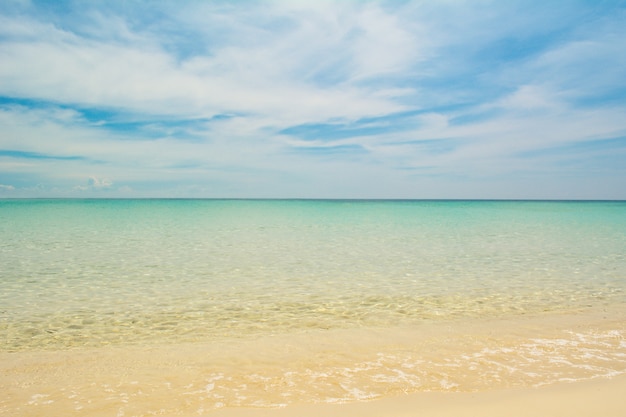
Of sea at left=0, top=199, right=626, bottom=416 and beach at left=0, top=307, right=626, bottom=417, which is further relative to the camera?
sea at left=0, top=199, right=626, bottom=416

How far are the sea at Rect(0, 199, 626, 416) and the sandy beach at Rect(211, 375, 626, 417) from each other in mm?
197

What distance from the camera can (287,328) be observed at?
7555 mm

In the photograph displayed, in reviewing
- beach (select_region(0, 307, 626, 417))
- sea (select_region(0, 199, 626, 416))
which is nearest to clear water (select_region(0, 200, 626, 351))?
sea (select_region(0, 199, 626, 416))

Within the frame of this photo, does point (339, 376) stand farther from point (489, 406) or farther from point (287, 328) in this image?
point (287, 328)

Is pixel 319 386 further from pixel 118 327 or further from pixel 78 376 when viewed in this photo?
pixel 118 327

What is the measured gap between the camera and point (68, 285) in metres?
11.0

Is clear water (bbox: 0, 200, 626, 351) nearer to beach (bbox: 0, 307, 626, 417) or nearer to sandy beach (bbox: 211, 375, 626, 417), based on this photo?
beach (bbox: 0, 307, 626, 417)

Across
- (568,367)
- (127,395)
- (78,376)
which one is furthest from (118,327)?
(568,367)

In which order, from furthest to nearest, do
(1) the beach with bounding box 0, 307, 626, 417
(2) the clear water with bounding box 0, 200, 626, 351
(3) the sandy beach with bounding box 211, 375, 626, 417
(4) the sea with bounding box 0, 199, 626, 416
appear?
(2) the clear water with bounding box 0, 200, 626, 351 < (4) the sea with bounding box 0, 199, 626, 416 < (1) the beach with bounding box 0, 307, 626, 417 < (3) the sandy beach with bounding box 211, 375, 626, 417

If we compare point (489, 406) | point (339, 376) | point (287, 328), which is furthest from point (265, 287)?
point (489, 406)

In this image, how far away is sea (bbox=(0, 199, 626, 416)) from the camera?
4.93 meters

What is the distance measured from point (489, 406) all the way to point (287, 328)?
394cm

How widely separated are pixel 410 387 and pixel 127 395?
10.6ft

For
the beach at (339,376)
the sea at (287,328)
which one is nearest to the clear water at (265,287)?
the sea at (287,328)
